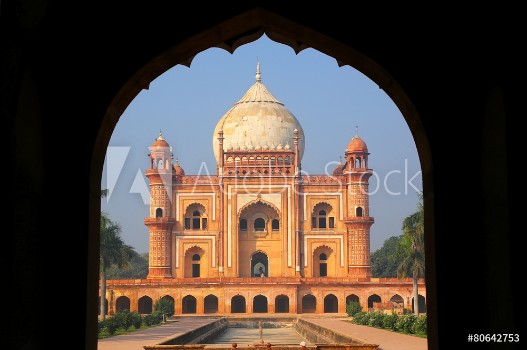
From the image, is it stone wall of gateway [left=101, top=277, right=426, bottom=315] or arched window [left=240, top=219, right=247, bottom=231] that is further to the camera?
arched window [left=240, top=219, right=247, bottom=231]

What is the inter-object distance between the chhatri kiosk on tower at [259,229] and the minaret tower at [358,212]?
0.14ft

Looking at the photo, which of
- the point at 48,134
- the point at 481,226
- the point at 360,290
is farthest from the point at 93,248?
the point at 360,290

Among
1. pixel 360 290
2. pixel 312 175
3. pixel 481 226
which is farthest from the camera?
pixel 312 175

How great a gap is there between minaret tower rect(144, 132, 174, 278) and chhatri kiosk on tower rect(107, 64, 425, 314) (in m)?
0.04

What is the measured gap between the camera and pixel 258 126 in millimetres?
37719

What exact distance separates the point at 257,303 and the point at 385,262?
83.1ft

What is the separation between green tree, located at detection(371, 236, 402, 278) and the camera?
56469mm

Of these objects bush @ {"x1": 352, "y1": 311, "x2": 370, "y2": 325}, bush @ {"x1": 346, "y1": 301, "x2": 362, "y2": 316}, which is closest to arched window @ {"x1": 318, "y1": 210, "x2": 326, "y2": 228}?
bush @ {"x1": 346, "y1": 301, "x2": 362, "y2": 316}

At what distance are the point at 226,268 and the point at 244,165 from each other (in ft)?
15.3

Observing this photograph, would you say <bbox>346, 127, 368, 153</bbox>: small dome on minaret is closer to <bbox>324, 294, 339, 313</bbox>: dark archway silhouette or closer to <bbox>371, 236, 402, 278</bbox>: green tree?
<bbox>324, 294, 339, 313</bbox>: dark archway silhouette

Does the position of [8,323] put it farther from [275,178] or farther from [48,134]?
[275,178]

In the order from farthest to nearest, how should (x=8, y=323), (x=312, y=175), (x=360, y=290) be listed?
(x=312, y=175), (x=360, y=290), (x=8, y=323)

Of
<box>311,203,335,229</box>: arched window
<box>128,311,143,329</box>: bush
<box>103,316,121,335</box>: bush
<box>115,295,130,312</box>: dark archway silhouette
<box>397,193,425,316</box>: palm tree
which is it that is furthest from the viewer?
<box>311,203,335,229</box>: arched window

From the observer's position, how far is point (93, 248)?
3.81m
